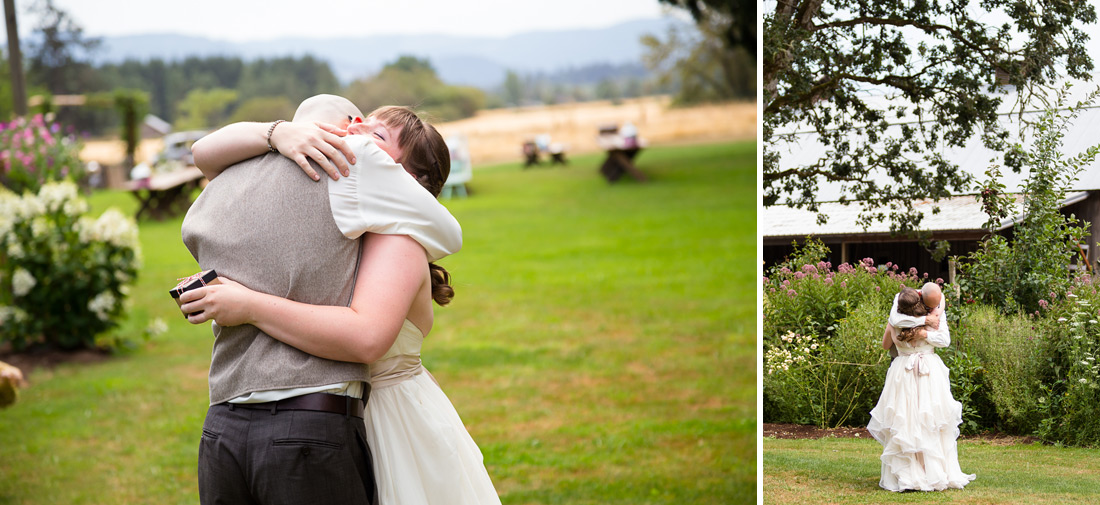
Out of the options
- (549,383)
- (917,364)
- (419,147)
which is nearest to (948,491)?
(917,364)

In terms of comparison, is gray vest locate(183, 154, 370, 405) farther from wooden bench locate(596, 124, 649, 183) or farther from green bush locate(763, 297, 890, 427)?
wooden bench locate(596, 124, 649, 183)

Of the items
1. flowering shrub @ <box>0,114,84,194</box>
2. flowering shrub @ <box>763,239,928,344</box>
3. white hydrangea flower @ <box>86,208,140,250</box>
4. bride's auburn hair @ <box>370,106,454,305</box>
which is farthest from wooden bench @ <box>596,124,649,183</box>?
bride's auburn hair @ <box>370,106,454,305</box>

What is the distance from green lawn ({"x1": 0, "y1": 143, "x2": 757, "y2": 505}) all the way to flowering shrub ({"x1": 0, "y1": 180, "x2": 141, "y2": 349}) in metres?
0.45

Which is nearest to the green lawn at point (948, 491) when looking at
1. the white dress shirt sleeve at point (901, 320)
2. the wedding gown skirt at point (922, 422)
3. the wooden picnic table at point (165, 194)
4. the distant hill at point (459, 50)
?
the wedding gown skirt at point (922, 422)

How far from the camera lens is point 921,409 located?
1913 mm

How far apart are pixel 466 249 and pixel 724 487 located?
8.30 meters

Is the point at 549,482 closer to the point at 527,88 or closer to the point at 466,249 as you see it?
the point at 466,249

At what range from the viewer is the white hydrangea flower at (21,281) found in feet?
20.4

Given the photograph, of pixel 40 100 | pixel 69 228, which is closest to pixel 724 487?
pixel 69 228

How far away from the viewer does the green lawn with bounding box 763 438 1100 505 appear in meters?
1.83

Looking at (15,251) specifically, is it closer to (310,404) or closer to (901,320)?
(310,404)

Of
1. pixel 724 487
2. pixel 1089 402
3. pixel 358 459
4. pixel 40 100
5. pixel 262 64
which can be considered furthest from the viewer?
pixel 262 64

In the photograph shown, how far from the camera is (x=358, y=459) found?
1.48m

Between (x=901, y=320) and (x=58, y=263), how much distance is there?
6.40 metres
